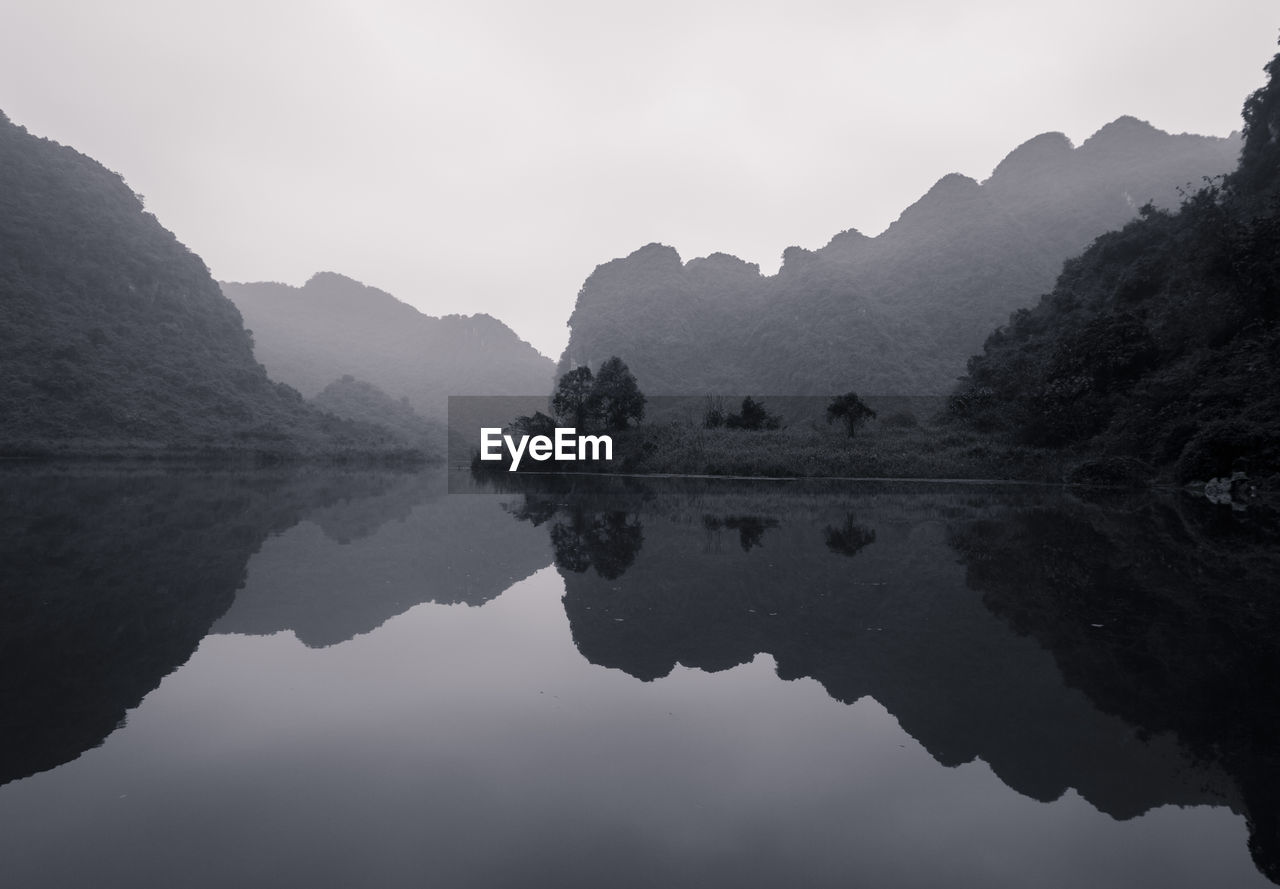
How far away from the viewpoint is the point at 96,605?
6711 mm

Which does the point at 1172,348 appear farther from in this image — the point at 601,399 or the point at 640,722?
the point at 640,722

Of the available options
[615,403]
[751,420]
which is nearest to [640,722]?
[615,403]

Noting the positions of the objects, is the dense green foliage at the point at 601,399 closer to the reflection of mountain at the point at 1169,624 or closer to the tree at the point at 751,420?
the tree at the point at 751,420

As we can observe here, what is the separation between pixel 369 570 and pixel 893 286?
10925 centimetres

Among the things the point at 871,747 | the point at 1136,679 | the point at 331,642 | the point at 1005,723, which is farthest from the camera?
the point at 331,642

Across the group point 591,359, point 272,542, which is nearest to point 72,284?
point 591,359

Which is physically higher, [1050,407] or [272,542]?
[1050,407]

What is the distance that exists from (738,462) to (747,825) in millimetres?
36445

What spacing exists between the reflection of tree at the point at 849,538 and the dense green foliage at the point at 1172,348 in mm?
18714

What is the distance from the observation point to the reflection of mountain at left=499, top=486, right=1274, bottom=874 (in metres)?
3.57

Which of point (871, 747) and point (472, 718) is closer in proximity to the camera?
point (871, 747)

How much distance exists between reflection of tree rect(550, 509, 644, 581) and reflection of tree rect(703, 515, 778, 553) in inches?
70.3

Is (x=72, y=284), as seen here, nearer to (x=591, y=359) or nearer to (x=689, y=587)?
(x=591, y=359)

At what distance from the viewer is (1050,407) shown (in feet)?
117
